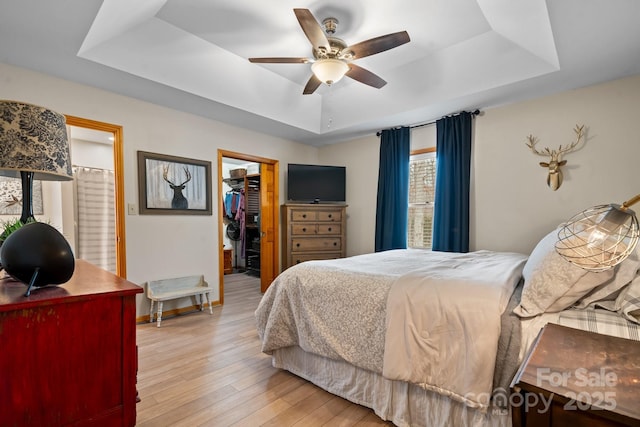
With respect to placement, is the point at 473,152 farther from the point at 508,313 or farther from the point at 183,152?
the point at 183,152

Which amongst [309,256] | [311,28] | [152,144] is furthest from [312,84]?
[309,256]

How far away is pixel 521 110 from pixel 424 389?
297cm

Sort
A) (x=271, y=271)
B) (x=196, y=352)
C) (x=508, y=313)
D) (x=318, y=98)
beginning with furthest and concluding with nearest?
1. (x=271, y=271)
2. (x=318, y=98)
3. (x=196, y=352)
4. (x=508, y=313)

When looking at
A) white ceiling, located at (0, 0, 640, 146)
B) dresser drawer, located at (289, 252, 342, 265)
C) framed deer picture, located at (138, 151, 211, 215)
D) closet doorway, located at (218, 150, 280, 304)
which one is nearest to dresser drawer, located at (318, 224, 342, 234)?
dresser drawer, located at (289, 252, 342, 265)

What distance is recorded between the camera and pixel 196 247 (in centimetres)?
354

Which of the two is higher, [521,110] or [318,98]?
[318,98]

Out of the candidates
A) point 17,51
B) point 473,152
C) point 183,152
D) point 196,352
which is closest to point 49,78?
point 17,51

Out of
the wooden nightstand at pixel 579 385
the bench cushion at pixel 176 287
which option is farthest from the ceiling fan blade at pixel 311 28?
the bench cushion at pixel 176 287

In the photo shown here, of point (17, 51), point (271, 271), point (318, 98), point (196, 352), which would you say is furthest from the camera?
point (271, 271)

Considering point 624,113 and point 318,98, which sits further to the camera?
point 318,98

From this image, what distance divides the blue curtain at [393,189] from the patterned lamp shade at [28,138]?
3.42m

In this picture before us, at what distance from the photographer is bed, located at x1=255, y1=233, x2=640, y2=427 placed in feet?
4.10

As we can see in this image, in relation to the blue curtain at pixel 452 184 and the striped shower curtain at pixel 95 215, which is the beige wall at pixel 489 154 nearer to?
the blue curtain at pixel 452 184

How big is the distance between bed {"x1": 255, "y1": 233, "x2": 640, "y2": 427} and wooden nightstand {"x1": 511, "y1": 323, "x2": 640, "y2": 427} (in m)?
0.39
